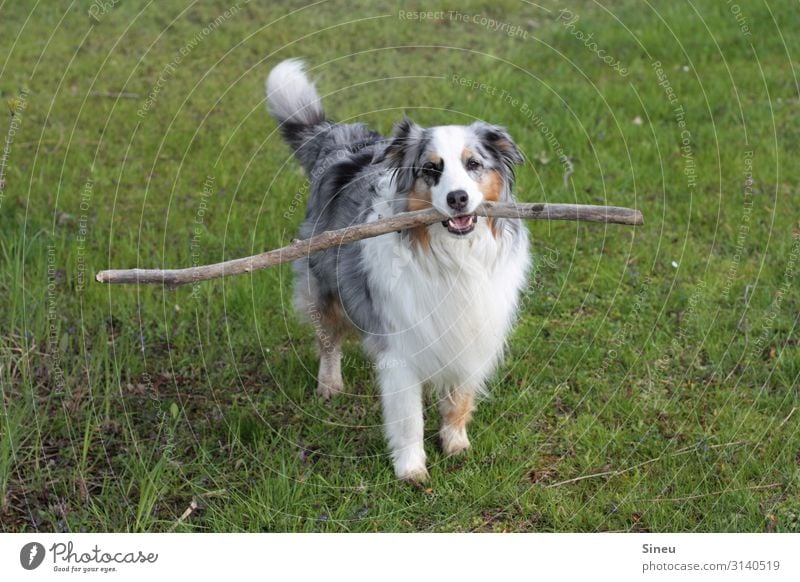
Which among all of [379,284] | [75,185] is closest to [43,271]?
[75,185]

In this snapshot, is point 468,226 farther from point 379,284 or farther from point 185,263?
point 185,263

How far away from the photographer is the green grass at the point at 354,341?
13.5ft

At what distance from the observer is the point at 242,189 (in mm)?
6605

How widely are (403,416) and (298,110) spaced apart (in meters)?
1.97

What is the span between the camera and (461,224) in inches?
148

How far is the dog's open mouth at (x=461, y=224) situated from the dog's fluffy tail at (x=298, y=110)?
1.56 meters

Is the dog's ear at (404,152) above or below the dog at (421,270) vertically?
above

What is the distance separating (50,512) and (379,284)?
1.84 metres

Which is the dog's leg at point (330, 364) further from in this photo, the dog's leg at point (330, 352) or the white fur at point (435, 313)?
the white fur at point (435, 313)

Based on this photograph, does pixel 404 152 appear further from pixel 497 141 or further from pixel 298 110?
pixel 298 110

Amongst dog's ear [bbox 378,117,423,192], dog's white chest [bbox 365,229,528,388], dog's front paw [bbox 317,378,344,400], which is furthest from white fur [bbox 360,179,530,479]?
dog's front paw [bbox 317,378,344,400]
